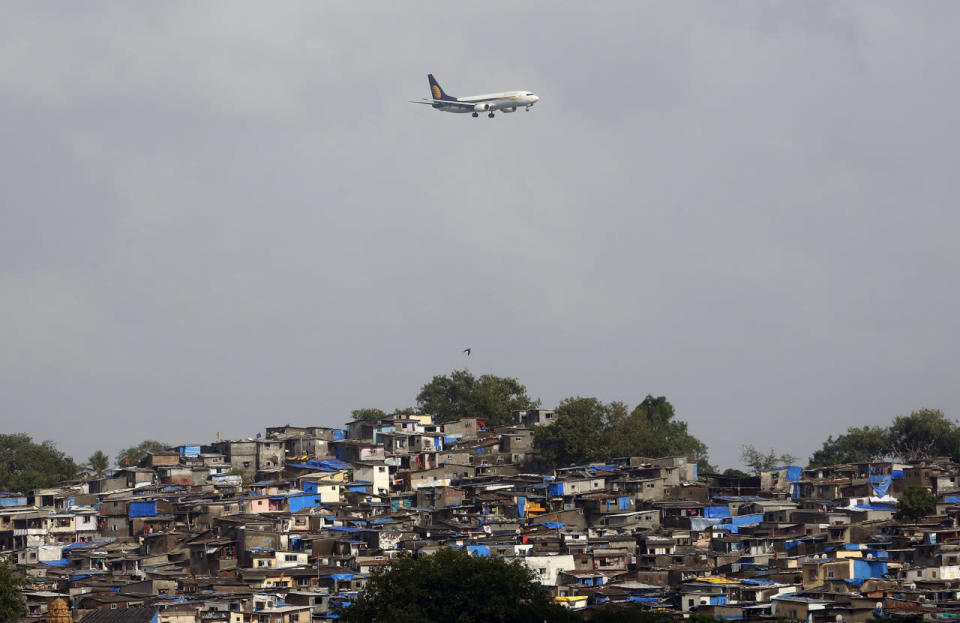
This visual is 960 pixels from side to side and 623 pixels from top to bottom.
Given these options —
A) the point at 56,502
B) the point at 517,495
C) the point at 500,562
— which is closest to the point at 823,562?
the point at 500,562

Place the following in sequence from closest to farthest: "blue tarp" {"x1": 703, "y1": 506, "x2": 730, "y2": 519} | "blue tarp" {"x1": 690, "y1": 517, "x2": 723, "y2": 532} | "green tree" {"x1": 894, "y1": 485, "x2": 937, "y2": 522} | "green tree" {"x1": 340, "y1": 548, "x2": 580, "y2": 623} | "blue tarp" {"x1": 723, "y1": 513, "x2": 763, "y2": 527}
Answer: "green tree" {"x1": 340, "y1": 548, "x2": 580, "y2": 623}
"green tree" {"x1": 894, "y1": 485, "x2": 937, "y2": 522}
"blue tarp" {"x1": 723, "y1": 513, "x2": 763, "y2": 527}
"blue tarp" {"x1": 690, "y1": 517, "x2": 723, "y2": 532}
"blue tarp" {"x1": 703, "y1": 506, "x2": 730, "y2": 519}

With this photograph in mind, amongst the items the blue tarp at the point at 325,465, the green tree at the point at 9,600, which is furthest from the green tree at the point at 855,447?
A: the green tree at the point at 9,600

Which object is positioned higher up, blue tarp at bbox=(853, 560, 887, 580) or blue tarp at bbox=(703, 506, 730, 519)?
blue tarp at bbox=(703, 506, 730, 519)

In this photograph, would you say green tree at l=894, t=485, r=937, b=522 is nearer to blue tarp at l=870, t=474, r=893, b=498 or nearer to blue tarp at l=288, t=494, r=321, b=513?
blue tarp at l=870, t=474, r=893, b=498

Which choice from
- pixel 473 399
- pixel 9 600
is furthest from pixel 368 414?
pixel 9 600

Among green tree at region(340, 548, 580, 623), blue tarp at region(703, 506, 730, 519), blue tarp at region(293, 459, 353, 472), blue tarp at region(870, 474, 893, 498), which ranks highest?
blue tarp at region(293, 459, 353, 472)

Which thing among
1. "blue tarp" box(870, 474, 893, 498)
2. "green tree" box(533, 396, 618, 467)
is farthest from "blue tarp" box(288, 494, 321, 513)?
"blue tarp" box(870, 474, 893, 498)

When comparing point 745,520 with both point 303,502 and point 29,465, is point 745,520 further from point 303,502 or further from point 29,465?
point 29,465

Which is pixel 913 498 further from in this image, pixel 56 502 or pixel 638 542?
pixel 56 502
